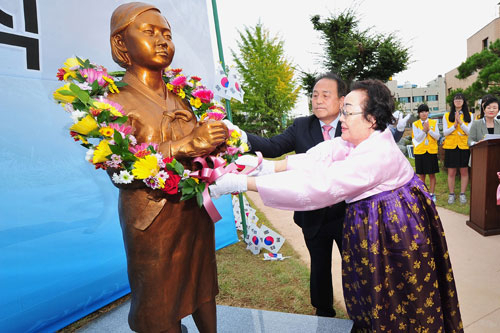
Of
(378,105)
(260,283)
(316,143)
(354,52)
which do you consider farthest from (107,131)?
(354,52)

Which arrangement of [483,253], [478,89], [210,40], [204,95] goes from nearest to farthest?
1. [204,95]
2. [483,253]
3. [210,40]
4. [478,89]

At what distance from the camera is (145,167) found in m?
1.23

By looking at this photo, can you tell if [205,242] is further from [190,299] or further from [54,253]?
[54,253]

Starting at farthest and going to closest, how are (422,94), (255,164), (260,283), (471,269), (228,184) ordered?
(422,94) → (260,283) → (471,269) → (255,164) → (228,184)

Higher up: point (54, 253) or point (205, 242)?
point (205, 242)

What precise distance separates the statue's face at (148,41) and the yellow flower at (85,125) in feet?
1.21

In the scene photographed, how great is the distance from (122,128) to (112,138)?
0.19 feet

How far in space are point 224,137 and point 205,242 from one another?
0.60m

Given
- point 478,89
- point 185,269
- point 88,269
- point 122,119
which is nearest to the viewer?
point 122,119

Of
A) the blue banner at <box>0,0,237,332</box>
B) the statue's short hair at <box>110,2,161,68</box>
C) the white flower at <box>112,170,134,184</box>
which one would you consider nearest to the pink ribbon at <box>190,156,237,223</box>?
the white flower at <box>112,170,134,184</box>

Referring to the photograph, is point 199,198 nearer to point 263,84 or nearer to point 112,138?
point 112,138

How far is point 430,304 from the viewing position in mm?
1661

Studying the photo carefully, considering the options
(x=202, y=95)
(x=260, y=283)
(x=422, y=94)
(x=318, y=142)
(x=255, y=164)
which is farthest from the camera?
(x=422, y=94)

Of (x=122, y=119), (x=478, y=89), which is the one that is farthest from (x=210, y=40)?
(x=478, y=89)
